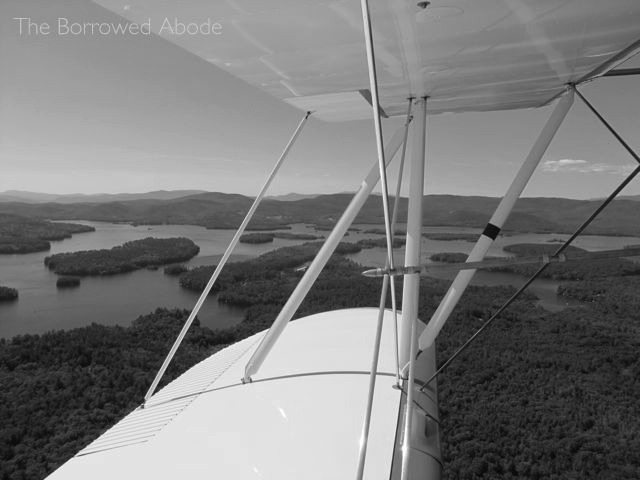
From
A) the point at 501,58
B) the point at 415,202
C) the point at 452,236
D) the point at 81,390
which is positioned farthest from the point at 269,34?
the point at 452,236

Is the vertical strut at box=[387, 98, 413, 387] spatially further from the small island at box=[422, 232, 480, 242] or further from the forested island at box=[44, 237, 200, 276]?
the small island at box=[422, 232, 480, 242]

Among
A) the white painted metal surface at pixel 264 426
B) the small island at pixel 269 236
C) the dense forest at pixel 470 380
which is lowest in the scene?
the dense forest at pixel 470 380

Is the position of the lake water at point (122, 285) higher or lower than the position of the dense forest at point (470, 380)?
higher

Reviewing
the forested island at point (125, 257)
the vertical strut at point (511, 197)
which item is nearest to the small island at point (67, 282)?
the forested island at point (125, 257)

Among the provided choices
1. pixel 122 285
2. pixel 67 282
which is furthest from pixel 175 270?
pixel 67 282

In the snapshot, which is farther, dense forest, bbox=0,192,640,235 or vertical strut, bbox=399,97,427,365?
dense forest, bbox=0,192,640,235

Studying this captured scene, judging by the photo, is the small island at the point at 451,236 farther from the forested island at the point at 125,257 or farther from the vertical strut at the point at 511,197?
the vertical strut at the point at 511,197

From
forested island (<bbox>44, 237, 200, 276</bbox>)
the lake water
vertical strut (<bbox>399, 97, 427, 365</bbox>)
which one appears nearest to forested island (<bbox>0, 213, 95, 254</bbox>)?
the lake water
